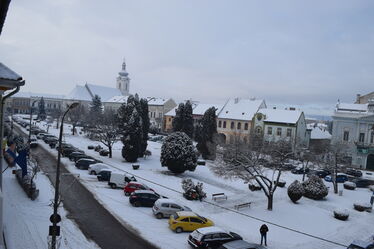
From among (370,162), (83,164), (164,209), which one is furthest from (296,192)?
(370,162)

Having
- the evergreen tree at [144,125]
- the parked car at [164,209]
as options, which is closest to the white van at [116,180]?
the parked car at [164,209]

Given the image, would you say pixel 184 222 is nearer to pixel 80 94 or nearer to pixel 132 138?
pixel 132 138

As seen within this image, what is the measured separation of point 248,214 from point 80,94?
113m

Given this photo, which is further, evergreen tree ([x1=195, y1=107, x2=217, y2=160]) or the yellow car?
evergreen tree ([x1=195, y1=107, x2=217, y2=160])

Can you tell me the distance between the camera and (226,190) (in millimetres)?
31047

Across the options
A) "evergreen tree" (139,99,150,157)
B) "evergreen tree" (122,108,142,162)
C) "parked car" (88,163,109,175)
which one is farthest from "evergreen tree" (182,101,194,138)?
"parked car" (88,163,109,175)

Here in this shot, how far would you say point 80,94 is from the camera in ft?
405

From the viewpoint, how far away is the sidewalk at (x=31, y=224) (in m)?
14.7

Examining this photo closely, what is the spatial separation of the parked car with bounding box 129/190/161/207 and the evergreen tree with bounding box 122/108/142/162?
1781 centimetres

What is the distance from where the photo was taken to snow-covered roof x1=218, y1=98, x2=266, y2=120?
6600 centimetres

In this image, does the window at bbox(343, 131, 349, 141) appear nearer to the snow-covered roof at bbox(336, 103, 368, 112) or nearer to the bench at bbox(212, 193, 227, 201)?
the snow-covered roof at bbox(336, 103, 368, 112)

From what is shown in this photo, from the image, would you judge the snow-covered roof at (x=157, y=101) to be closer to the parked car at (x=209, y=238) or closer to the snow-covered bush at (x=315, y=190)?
the snow-covered bush at (x=315, y=190)

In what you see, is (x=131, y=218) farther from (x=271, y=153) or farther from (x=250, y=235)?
(x=271, y=153)

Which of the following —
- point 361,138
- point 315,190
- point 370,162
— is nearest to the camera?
point 315,190
